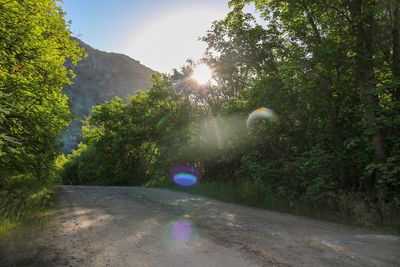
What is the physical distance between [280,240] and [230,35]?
13.3m

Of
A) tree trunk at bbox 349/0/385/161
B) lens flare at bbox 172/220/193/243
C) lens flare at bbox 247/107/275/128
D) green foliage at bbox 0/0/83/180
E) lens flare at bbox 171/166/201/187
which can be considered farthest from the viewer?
lens flare at bbox 171/166/201/187

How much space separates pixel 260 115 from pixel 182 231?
31.6 ft

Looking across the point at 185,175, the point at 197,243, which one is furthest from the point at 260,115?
the point at 185,175

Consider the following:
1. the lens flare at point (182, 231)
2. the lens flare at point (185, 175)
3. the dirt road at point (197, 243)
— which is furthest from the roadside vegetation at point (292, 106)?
the lens flare at point (185, 175)

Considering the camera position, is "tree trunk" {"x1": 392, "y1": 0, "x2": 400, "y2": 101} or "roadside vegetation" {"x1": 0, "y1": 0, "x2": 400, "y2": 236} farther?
"tree trunk" {"x1": 392, "y1": 0, "x2": 400, "y2": 101}

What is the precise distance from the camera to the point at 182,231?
316 inches

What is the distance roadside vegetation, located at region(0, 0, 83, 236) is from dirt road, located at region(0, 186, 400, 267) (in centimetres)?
188

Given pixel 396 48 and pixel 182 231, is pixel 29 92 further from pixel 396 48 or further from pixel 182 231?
pixel 396 48

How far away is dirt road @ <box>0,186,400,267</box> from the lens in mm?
5727

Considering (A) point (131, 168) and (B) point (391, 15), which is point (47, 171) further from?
(A) point (131, 168)

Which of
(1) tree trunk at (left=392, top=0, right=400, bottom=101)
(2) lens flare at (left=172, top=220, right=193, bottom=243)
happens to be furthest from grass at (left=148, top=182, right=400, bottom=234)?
(2) lens flare at (left=172, top=220, right=193, bottom=243)

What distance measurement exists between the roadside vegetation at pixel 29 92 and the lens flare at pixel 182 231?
385cm

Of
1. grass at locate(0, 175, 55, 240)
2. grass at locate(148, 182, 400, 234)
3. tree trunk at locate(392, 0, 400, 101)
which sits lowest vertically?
grass at locate(0, 175, 55, 240)

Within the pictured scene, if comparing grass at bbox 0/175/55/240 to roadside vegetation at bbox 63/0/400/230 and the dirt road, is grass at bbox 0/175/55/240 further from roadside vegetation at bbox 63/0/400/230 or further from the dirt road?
roadside vegetation at bbox 63/0/400/230
